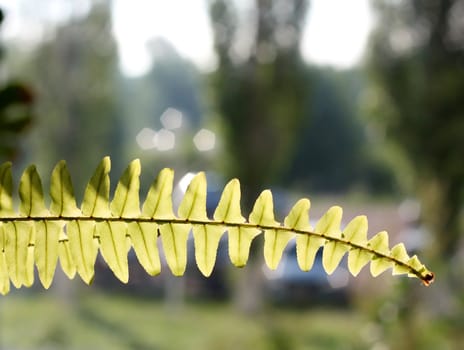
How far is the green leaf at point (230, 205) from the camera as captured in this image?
25 cm

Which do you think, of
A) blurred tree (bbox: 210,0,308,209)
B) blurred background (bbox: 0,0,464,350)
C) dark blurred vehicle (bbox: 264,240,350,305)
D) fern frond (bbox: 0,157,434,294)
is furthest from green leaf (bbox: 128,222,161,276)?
dark blurred vehicle (bbox: 264,240,350,305)

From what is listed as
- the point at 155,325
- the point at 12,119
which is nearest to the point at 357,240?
the point at 12,119

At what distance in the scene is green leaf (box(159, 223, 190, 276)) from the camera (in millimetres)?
254

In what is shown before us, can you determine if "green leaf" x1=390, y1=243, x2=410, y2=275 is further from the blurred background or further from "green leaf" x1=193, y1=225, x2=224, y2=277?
the blurred background

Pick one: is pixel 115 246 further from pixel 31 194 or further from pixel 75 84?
pixel 75 84

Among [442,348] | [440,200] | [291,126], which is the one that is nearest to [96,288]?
[291,126]

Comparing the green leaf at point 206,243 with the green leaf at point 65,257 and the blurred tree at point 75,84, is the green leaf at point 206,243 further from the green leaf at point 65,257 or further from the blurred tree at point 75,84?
the blurred tree at point 75,84

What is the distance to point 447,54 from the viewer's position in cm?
568

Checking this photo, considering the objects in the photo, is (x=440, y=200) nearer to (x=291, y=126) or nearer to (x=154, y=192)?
(x=291, y=126)

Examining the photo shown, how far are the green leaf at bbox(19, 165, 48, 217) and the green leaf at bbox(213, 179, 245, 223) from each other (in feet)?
0.19

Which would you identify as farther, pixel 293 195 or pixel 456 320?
pixel 293 195

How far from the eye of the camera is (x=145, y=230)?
27cm

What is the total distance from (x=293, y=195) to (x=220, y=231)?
11.9 meters

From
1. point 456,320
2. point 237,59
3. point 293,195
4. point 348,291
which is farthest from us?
point 293,195
